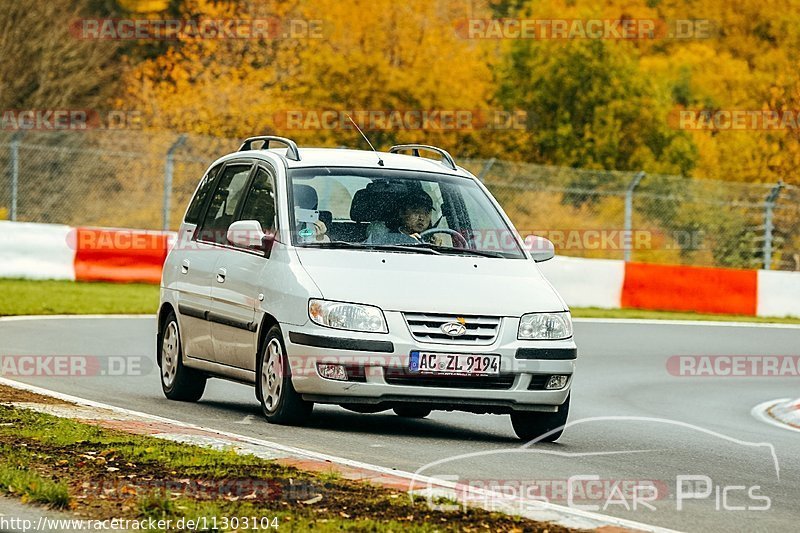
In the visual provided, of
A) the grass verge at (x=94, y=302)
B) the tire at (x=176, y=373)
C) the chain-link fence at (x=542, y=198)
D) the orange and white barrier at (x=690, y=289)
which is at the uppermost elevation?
the chain-link fence at (x=542, y=198)

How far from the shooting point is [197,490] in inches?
282

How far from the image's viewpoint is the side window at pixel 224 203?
38.6ft

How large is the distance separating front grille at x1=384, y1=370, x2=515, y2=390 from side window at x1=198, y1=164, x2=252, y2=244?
2.25 meters

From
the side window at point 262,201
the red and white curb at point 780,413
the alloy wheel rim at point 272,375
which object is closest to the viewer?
the alloy wheel rim at point 272,375

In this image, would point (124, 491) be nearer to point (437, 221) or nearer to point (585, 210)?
point (437, 221)

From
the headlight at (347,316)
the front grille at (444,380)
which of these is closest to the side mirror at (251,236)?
the headlight at (347,316)

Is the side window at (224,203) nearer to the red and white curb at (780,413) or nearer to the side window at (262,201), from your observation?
the side window at (262,201)

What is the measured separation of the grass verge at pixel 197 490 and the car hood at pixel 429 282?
1800 mm

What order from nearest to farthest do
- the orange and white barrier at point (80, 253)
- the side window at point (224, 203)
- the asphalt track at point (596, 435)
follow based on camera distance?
1. the asphalt track at point (596, 435)
2. the side window at point (224, 203)
3. the orange and white barrier at point (80, 253)

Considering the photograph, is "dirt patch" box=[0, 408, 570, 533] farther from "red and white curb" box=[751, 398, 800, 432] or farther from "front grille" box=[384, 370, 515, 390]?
"red and white curb" box=[751, 398, 800, 432]

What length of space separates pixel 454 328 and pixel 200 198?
3275 mm

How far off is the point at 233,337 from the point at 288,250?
0.87 m

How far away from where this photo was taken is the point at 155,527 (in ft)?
20.8

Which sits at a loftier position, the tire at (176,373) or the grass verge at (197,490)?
the tire at (176,373)
